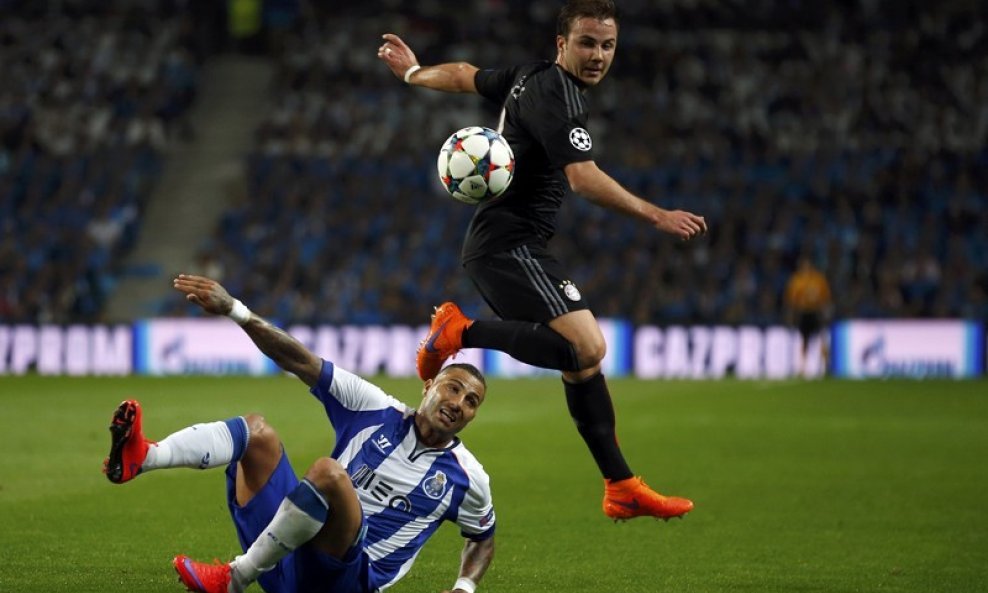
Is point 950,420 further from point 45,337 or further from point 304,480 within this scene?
point 45,337

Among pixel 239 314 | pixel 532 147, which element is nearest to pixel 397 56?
pixel 532 147

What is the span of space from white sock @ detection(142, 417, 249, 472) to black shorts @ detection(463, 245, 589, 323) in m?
1.70

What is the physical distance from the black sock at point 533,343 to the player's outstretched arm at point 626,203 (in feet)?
2.28

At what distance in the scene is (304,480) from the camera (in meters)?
4.96

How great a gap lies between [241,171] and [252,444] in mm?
21445

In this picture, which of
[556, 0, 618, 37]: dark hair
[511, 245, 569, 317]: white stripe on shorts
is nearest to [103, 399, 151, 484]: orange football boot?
[511, 245, 569, 317]: white stripe on shorts

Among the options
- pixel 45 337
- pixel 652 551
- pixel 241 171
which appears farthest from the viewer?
pixel 241 171

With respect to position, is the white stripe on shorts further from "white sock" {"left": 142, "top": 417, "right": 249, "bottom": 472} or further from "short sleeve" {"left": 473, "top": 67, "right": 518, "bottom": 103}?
"white sock" {"left": 142, "top": 417, "right": 249, "bottom": 472}

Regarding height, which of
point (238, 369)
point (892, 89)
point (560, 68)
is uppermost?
point (892, 89)

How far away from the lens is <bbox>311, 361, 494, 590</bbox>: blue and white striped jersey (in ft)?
18.3

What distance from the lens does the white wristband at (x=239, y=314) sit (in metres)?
5.18

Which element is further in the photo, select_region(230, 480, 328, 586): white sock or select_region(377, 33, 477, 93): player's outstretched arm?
select_region(377, 33, 477, 93): player's outstretched arm

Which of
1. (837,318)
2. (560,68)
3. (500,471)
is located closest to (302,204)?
(837,318)

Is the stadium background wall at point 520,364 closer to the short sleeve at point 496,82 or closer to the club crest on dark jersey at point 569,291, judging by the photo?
the short sleeve at point 496,82
